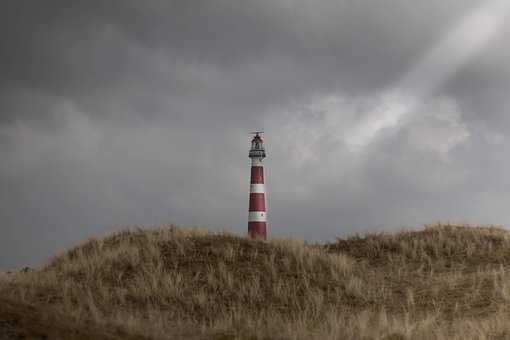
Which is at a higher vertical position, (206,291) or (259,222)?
(259,222)

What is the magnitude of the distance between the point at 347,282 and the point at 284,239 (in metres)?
5.42

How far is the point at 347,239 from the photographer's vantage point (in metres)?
29.1

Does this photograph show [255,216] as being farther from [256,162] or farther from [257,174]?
[256,162]

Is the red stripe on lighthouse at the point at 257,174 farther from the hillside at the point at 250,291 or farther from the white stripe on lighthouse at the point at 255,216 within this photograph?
the hillside at the point at 250,291

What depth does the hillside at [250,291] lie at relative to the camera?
13.6m

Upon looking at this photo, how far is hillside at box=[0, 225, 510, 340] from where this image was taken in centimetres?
1356

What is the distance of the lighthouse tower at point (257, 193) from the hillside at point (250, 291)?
9.05 meters

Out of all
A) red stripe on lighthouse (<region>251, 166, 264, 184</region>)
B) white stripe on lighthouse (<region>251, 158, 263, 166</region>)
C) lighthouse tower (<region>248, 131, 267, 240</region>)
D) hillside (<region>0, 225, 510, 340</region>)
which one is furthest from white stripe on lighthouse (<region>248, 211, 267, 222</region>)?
hillside (<region>0, 225, 510, 340</region>)

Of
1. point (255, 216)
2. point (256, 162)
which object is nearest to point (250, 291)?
point (255, 216)

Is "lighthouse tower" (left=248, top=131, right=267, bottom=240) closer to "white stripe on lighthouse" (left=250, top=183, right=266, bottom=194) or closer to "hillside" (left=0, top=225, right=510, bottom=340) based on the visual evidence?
"white stripe on lighthouse" (left=250, top=183, right=266, bottom=194)

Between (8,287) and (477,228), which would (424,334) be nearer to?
(8,287)

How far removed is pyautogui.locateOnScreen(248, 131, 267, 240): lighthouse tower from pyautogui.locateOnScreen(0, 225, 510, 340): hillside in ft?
29.7

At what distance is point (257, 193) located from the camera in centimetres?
3466

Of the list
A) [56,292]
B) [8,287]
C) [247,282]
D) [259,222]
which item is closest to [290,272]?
[247,282]
